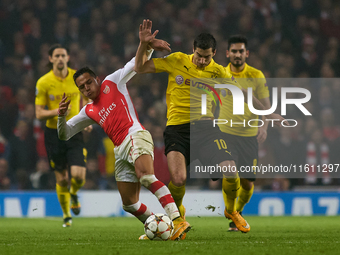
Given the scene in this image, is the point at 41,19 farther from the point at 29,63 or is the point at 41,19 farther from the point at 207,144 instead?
the point at 207,144

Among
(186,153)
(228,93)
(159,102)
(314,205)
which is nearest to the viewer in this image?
(186,153)

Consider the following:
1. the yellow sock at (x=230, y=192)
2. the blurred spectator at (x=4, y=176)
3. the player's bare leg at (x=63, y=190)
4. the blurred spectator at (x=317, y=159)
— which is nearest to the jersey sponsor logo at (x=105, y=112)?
the yellow sock at (x=230, y=192)

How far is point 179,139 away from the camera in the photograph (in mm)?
5891

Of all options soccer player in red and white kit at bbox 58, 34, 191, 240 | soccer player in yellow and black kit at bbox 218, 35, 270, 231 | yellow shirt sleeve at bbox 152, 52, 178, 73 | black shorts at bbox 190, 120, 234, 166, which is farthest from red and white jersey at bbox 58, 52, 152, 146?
soccer player in yellow and black kit at bbox 218, 35, 270, 231

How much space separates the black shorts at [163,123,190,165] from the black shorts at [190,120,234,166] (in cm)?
6

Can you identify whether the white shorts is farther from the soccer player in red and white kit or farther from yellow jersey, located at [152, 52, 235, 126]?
yellow jersey, located at [152, 52, 235, 126]

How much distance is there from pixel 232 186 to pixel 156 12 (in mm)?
8579

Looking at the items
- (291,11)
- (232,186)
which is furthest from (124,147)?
(291,11)

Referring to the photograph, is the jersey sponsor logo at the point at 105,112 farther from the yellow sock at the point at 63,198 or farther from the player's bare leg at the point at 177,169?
the yellow sock at the point at 63,198

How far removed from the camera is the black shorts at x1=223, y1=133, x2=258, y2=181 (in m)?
7.23

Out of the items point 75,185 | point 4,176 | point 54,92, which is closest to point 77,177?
point 75,185

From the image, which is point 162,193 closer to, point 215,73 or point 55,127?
point 215,73

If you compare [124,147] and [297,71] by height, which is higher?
[297,71]

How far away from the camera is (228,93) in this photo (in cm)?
721
